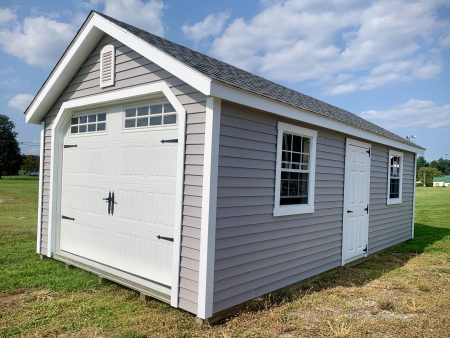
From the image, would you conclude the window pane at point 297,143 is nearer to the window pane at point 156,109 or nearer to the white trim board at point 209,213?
the white trim board at point 209,213

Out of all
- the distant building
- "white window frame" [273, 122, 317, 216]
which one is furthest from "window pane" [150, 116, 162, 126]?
the distant building

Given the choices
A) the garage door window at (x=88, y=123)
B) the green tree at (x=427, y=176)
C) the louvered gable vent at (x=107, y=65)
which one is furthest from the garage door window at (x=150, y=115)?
the green tree at (x=427, y=176)

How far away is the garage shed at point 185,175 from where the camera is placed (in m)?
4.21

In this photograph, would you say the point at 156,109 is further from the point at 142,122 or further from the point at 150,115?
the point at 142,122

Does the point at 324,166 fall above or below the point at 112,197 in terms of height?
above

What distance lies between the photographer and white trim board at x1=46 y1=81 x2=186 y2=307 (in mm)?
4348

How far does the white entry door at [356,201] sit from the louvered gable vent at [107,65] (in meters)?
4.66

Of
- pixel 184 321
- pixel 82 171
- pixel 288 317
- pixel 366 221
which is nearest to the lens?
pixel 184 321

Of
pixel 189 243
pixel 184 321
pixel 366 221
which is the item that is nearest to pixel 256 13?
pixel 366 221

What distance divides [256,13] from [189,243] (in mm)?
7186

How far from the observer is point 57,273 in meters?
5.88

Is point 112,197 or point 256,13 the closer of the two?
point 112,197

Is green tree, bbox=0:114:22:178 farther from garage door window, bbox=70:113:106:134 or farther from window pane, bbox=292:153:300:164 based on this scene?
window pane, bbox=292:153:300:164

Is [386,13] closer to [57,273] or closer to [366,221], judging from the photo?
[366,221]
